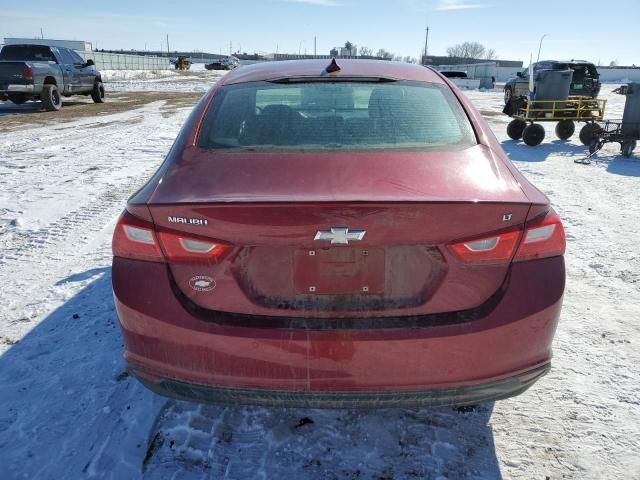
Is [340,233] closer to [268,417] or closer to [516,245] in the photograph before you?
[516,245]

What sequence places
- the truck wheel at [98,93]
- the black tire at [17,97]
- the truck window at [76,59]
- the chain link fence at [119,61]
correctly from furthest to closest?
the chain link fence at [119,61], the truck wheel at [98,93], the truck window at [76,59], the black tire at [17,97]

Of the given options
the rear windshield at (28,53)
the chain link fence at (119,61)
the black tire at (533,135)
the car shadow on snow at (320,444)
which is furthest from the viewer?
the chain link fence at (119,61)

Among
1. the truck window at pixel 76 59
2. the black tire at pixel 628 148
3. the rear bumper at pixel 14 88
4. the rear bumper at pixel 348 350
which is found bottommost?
the black tire at pixel 628 148

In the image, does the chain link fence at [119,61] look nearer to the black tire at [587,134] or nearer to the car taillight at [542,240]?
the black tire at [587,134]

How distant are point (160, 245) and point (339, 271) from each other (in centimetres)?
67

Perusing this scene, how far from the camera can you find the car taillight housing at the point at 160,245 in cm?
165

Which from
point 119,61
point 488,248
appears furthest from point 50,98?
point 119,61

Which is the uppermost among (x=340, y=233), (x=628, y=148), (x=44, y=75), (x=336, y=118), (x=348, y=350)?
(x=44, y=75)

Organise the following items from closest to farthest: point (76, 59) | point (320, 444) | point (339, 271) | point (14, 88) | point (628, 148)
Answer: point (339, 271), point (320, 444), point (628, 148), point (14, 88), point (76, 59)

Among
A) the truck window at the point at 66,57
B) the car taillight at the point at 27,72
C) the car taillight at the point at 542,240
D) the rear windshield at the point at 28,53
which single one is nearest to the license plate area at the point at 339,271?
the car taillight at the point at 542,240

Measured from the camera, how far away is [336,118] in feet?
7.32

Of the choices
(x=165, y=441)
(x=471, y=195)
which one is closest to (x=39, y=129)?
(x=165, y=441)

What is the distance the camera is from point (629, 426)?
2.21 m

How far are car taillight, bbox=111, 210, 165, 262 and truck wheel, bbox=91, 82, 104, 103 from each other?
18.2m
